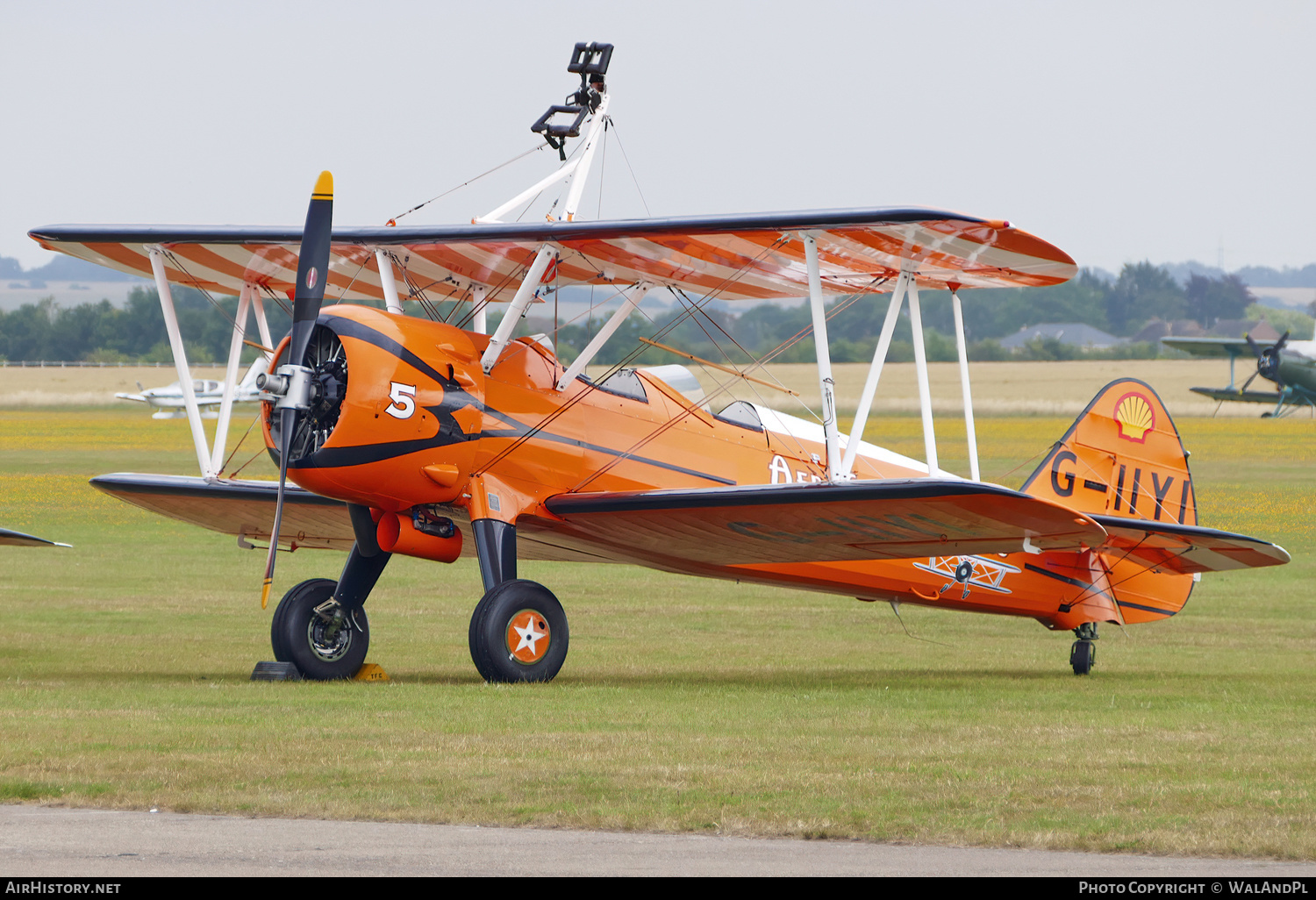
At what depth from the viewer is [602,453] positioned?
13.5 meters

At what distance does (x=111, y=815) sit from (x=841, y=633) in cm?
1163

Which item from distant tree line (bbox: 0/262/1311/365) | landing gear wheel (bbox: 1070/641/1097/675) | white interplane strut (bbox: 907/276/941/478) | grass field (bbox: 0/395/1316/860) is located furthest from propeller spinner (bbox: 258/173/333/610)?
distant tree line (bbox: 0/262/1311/365)

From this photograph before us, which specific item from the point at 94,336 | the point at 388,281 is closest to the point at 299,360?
the point at 388,281

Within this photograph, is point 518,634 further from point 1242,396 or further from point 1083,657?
point 1242,396

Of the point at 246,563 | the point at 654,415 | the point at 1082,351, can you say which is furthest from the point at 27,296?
the point at 654,415

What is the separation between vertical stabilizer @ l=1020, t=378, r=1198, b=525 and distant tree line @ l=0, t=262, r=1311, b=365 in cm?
1380

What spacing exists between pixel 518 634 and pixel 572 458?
1.56 m

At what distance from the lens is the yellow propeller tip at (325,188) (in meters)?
12.3

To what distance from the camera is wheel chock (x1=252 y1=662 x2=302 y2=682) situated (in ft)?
42.8

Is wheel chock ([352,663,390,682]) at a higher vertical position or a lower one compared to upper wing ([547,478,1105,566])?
lower

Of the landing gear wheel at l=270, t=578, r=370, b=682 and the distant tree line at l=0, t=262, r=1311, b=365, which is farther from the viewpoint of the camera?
the distant tree line at l=0, t=262, r=1311, b=365

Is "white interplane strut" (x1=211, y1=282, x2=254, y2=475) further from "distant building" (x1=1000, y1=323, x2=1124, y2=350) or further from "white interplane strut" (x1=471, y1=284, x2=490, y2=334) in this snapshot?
"distant building" (x1=1000, y1=323, x2=1124, y2=350)

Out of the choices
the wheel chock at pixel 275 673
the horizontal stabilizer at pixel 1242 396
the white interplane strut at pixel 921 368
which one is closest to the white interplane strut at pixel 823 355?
the white interplane strut at pixel 921 368

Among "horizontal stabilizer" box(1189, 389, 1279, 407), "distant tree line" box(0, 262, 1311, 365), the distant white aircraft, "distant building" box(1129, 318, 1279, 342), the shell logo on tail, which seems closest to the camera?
the shell logo on tail
